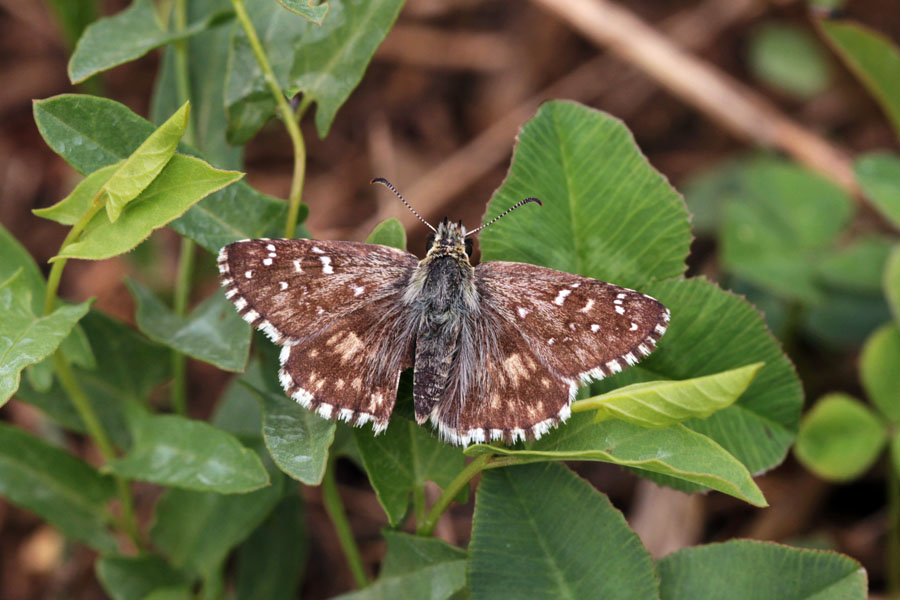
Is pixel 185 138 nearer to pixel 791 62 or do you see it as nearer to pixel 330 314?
pixel 330 314

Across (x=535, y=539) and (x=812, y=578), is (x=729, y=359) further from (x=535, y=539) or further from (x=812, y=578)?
(x=535, y=539)

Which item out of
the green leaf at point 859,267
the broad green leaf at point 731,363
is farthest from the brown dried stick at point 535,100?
the broad green leaf at point 731,363

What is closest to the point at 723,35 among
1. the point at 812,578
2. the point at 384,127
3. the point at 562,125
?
the point at 384,127

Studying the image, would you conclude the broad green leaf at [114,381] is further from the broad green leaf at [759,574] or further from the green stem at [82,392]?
the broad green leaf at [759,574]

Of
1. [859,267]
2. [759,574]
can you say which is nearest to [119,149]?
[759,574]

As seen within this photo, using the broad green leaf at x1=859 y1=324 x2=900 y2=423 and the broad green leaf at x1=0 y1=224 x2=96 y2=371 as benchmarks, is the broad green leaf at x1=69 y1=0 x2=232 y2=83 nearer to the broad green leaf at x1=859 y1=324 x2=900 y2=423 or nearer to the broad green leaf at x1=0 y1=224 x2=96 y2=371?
the broad green leaf at x1=0 y1=224 x2=96 y2=371

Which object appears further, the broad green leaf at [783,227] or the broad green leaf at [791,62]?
the broad green leaf at [791,62]
